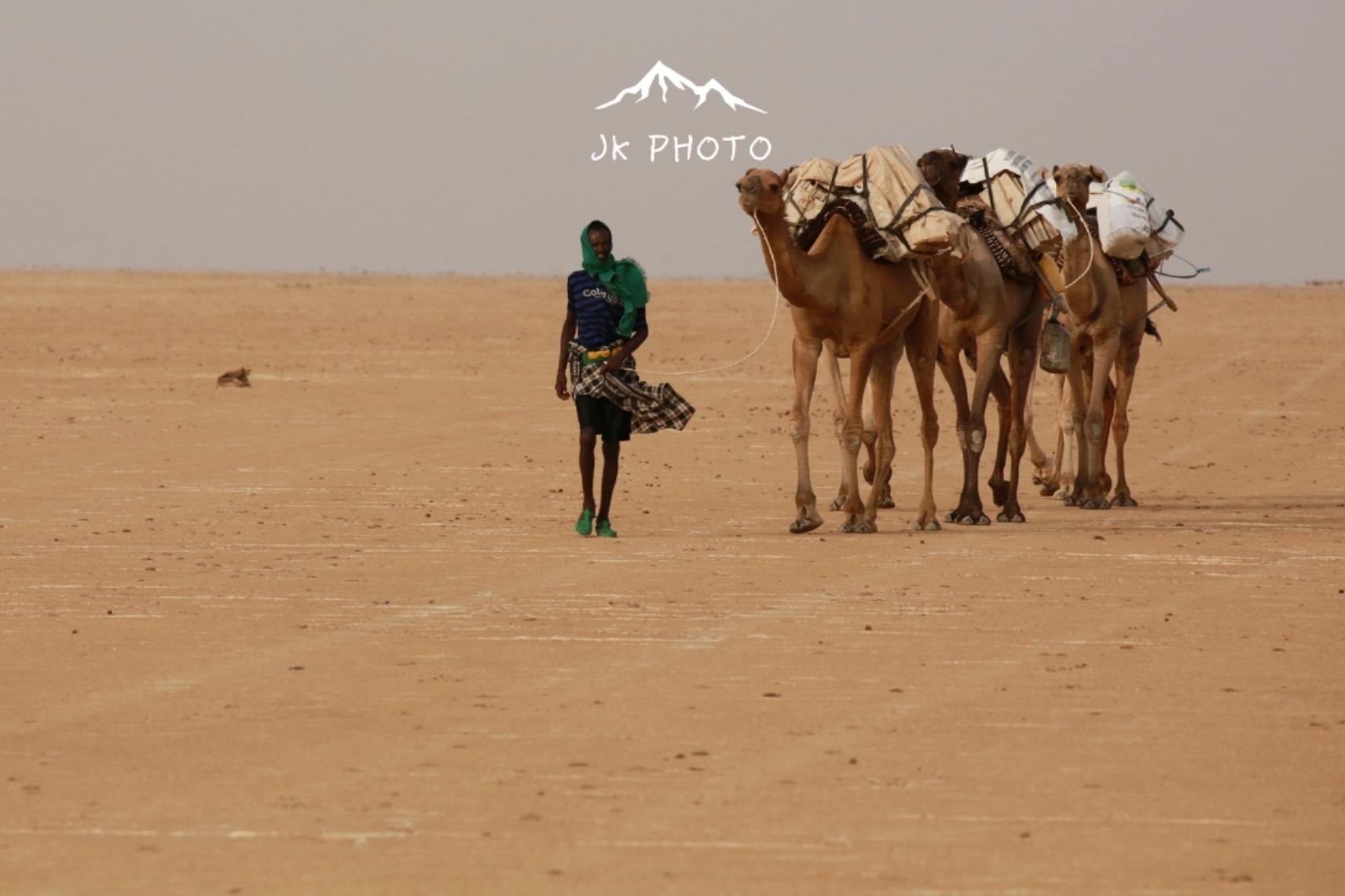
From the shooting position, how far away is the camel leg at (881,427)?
1323cm

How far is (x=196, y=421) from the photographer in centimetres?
2236

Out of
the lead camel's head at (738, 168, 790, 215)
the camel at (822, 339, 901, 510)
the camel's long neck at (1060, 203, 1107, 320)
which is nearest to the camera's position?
the lead camel's head at (738, 168, 790, 215)

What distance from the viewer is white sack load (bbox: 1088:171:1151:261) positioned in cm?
1543

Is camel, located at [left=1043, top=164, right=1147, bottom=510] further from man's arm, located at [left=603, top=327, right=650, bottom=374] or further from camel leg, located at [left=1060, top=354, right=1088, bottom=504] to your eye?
man's arm, located at [left=603, top=327, right=650, bottom=374]

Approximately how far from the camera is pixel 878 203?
43.3ft

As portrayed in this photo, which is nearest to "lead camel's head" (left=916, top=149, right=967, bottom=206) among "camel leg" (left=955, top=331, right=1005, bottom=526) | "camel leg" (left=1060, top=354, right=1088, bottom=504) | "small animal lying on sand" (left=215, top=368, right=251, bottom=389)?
"camel leg" (left=955, top=331, right=1005, bottom=526)

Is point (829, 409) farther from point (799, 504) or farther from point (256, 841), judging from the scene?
point (256, 841)

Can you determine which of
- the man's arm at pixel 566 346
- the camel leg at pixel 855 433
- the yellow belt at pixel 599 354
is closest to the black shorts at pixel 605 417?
the man's arm at pixel 566 346

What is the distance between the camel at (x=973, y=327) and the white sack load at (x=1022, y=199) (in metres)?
0.39

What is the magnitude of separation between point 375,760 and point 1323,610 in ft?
17.4

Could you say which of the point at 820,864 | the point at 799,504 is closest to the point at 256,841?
the point at 820,864

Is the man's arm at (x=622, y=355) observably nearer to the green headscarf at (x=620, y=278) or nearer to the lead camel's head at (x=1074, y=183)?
the green headscarf at (x=620, y=278)

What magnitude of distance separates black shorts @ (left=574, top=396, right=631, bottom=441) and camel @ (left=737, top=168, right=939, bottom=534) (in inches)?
44.8

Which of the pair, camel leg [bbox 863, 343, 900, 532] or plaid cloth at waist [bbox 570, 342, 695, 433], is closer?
plaid cloth at waist [bbox 570, 342, 695, 433]
